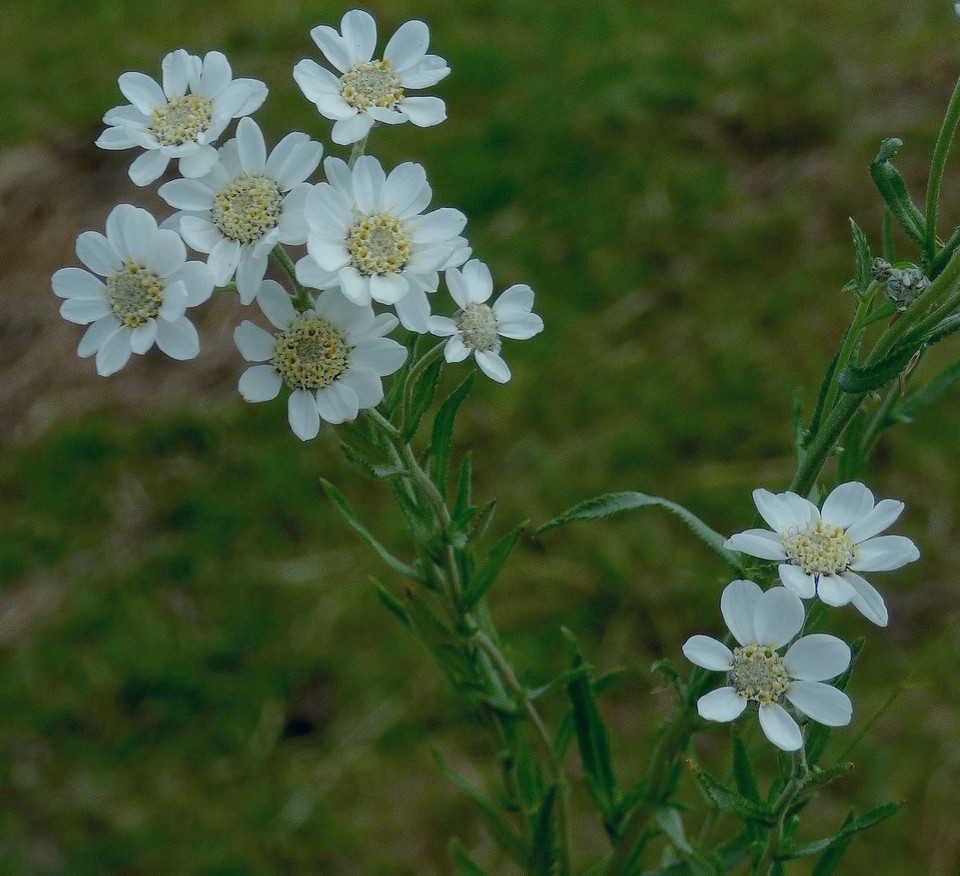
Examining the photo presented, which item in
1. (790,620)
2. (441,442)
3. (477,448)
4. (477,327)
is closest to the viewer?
(790,620)

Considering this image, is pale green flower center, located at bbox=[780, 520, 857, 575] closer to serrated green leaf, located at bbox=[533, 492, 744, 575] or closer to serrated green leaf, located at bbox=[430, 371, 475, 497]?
serrated green leaf, located at bbox=[533, 492, 744, 575]

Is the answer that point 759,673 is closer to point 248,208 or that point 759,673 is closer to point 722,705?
point 722,705

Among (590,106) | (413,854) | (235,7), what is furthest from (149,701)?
(235,7)

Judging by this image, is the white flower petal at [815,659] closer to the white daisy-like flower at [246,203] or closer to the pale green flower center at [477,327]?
the pale green flower center at [477,327]

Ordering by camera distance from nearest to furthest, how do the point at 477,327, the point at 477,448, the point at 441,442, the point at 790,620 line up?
the point at 790,620, the point at 477,327, the point at 441,442, the point at 477,448

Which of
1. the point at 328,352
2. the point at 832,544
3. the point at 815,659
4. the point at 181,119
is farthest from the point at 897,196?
the point at 181,119

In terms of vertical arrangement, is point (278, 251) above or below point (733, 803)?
above

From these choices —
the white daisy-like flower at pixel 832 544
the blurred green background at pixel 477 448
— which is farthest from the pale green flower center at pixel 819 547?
the blurred green background at pixel 477 448

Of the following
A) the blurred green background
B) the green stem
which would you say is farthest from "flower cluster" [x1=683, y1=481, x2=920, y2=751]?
the blurred green background
